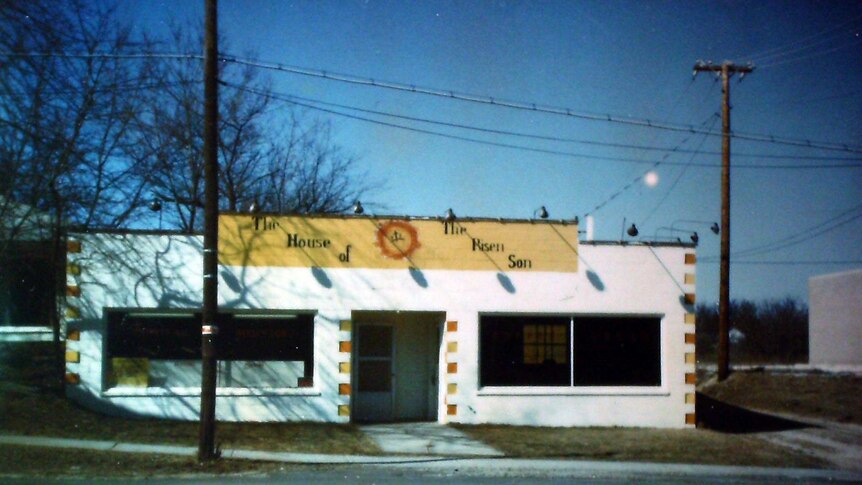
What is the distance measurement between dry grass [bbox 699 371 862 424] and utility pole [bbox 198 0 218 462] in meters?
16.9

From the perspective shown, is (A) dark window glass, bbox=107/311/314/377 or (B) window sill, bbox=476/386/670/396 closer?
(A) dark window glass, bbox=107/311/314/377

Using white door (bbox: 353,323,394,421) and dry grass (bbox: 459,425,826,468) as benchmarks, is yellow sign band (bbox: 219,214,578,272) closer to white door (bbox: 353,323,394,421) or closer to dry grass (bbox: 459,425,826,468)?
white door (bbox: 353,323,394,421)

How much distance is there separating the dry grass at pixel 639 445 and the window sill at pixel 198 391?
3.45 metres

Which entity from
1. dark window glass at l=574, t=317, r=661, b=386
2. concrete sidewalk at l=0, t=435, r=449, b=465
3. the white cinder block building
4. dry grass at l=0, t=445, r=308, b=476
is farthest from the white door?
dry grass at l=0, t=445, r=308, b=476

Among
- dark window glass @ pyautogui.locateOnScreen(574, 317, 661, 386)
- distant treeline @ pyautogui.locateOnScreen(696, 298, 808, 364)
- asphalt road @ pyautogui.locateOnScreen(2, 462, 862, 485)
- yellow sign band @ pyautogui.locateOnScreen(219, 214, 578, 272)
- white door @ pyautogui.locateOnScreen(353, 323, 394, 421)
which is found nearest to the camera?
asphalt road @ pyautogui.locateOnScreen(2, 462, 862, 485)

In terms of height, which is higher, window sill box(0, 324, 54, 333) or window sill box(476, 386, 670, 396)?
window sill box(0, 324, 54, 333)

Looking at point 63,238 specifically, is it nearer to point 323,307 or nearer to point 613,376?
point 323,307

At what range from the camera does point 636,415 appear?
17.9 meters

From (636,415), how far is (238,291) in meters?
8.92

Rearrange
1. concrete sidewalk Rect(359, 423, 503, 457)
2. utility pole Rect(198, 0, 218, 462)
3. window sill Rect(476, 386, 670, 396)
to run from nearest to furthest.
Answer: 1. utility pole Rect(198, 0, 218, 462)
2. concrete sidewalk Rect(359, 423, 503, 457)
3. window sill Rect(476, 386, 670, 396)

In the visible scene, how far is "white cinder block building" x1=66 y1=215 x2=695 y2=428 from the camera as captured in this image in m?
16.8

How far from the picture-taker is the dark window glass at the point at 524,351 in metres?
17.7

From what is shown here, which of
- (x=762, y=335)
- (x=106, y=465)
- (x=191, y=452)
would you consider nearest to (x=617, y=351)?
Result: (x=191, y=452)

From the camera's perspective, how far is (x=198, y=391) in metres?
16.9
